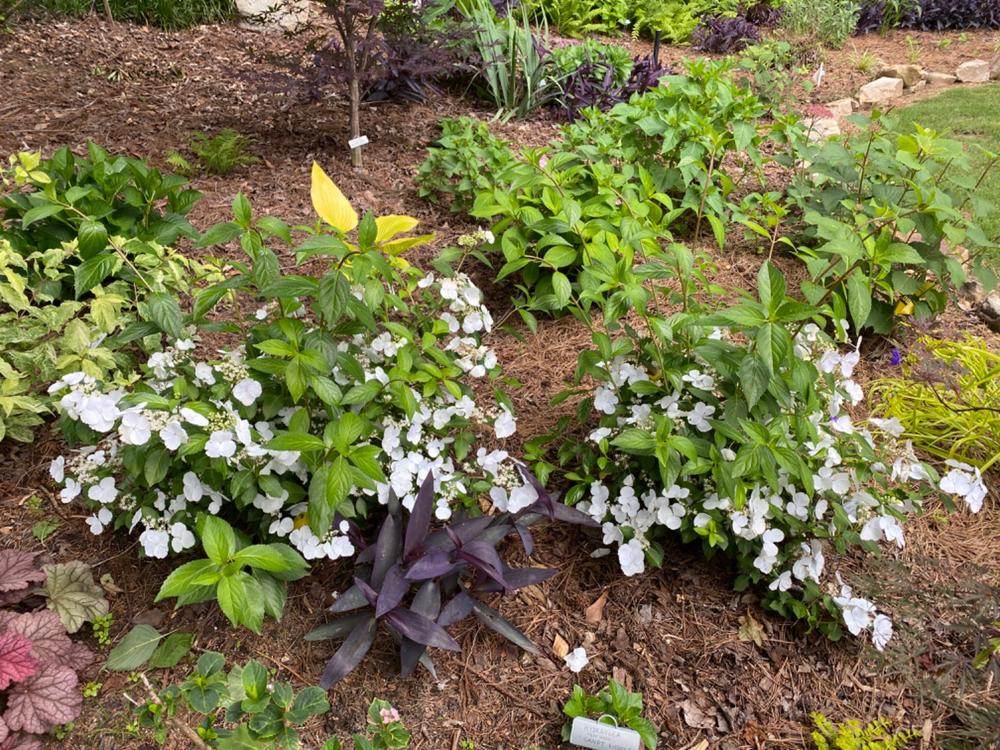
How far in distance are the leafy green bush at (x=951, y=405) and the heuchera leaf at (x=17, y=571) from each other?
8.33 ft

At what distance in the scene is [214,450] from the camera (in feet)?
5.16

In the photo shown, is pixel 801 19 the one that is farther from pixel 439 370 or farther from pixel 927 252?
pixel 439 370

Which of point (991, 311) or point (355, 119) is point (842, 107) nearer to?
point (991, 311)

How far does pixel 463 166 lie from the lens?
332 centimetres

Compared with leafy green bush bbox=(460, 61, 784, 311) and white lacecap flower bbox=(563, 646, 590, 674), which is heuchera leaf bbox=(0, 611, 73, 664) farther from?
leafy green bush bbox=(460, 61, 784, 311)

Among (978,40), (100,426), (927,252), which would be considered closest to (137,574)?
(100,426)

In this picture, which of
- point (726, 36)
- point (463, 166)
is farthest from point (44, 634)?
point (726, 36)

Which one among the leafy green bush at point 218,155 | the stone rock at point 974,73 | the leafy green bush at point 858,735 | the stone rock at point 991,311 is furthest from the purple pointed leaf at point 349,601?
the stone rock at point 974,73

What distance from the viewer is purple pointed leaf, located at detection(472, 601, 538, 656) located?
1.83 meters

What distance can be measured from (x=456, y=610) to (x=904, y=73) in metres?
6.53

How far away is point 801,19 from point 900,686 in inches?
265

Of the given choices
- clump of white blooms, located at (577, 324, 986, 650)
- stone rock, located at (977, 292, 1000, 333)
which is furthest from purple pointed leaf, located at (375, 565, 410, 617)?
stone rock, located at (977, 292, 1000, 333)

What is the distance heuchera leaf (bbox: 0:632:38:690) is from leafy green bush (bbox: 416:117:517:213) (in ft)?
7.64

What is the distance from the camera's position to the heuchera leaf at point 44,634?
169 centimetres
